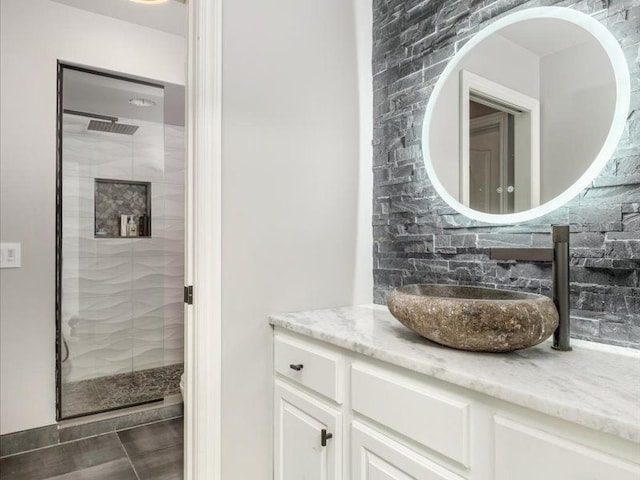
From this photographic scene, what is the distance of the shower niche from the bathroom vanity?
1.72 meters

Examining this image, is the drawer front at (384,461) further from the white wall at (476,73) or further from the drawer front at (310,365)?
the white wall at (476,73)

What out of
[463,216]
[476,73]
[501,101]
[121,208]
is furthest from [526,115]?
[121,208]

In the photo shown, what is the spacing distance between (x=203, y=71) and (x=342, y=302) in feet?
3.36

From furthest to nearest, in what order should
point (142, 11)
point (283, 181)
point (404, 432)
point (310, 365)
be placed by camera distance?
point (142, 11), point (283, 181), point (310, 365), point (404, 432)

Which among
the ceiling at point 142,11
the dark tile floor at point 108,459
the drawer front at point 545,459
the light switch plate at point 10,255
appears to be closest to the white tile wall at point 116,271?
the light switch plate at point 10,255

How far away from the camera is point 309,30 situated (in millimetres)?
1633

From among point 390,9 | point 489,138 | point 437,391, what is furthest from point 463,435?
point 390,9

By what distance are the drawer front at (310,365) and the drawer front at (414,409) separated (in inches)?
2.8

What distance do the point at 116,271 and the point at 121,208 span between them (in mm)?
425

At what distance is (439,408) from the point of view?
0.90 m

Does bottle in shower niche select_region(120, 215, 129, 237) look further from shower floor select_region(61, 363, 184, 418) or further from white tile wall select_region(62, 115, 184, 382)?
shower floor select_region(61, 363, 184, 418)

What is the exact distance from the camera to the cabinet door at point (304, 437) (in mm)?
1207

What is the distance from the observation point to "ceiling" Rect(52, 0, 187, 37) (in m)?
2.24

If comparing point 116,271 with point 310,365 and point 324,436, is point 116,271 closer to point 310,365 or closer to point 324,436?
point 310,365
